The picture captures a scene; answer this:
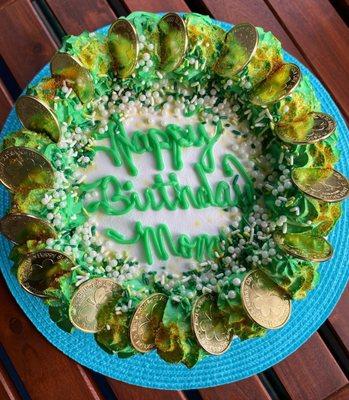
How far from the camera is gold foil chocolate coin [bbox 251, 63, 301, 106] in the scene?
0.78m

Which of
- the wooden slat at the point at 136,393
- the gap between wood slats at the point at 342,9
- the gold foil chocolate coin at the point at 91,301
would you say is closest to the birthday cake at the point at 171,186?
the gold foil chocolate coin at the point at 91,301

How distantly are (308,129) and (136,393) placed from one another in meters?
0.47

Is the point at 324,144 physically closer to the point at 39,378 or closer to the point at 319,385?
the point at 319,385

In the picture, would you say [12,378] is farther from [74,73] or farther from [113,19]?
[113,19]

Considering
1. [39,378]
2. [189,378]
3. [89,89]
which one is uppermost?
[89,89]

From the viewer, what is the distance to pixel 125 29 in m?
0.78

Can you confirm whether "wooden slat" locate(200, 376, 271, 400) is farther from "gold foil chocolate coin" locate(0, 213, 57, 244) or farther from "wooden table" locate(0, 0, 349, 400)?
"gold foil chocolate coin" locate(0, 213, 57, 244)

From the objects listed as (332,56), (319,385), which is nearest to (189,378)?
(319,385)

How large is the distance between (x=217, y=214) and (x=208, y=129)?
0.40ft

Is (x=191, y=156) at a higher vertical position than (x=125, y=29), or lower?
lower

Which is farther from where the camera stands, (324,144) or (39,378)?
(39,378)

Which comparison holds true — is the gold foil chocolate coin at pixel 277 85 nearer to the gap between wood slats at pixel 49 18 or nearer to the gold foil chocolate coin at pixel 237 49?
the gold foil chocolate coin at pixel 237 49

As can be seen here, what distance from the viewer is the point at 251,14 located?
0.99 m

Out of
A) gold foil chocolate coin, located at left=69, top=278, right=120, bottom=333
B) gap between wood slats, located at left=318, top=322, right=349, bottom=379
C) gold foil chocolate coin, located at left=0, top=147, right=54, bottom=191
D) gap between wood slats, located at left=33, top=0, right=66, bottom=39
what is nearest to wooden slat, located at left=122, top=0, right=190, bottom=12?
gap between wood slats, located at left=33, top=0, right=66, bottom=39
